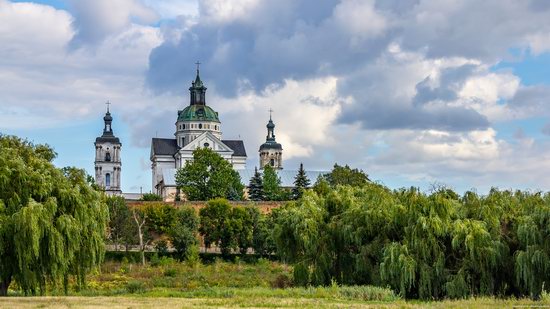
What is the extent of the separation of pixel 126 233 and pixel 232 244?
7690mm

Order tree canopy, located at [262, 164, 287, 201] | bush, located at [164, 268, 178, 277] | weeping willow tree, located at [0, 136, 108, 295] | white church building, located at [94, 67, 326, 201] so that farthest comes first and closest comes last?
1. white church building, located at [94, 67, 326, 201]
2. tree canopy, located at [262, 164, 287, 201]
3. bush, located at [164, 268, 178, 277]
4. weeping willow tree, located at [0, 136, 108, 295]

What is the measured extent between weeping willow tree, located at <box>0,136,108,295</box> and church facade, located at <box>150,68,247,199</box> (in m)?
97.6

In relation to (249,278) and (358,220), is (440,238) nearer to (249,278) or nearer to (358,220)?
(358,220)

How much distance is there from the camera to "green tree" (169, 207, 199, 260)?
66.6 metres

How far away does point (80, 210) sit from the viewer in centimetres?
3177

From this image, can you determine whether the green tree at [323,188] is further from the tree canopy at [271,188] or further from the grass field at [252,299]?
the tree canopy at [271,188]

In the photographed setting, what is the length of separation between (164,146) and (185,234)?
71.3 meters

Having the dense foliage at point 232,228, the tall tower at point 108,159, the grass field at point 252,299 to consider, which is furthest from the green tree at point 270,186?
the grass field at point 252,299

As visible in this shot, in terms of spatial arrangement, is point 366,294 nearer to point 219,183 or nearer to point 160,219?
point 160,219

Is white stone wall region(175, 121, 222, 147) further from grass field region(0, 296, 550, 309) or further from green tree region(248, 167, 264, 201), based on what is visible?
grass field region(0, 296, 550, 309)

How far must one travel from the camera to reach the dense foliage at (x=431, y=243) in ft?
114

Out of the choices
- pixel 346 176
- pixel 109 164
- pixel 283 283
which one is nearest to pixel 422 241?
pixel 283 283

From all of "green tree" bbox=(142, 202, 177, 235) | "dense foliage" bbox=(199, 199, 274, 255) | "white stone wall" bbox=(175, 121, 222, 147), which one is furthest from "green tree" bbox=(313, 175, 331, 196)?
"white stone wall" bbox=(175, 121, 222, 147)

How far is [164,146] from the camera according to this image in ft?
451
